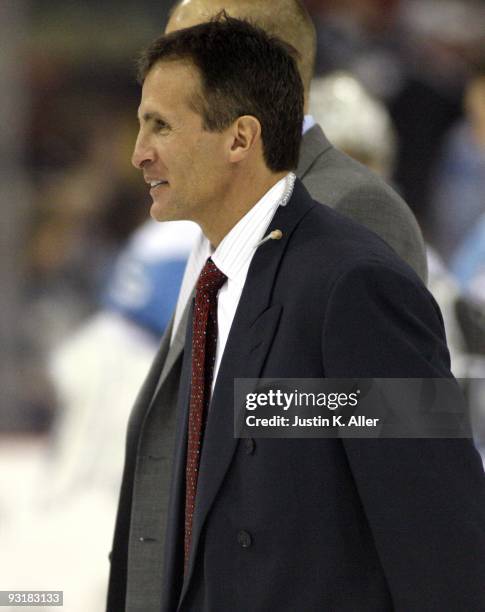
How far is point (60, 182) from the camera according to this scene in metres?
6.46

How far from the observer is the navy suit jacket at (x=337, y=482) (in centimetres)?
165

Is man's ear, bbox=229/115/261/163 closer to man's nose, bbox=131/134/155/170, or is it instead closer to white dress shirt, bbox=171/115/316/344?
man's nose, bbox=131/134/155/170

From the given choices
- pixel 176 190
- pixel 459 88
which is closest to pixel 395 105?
pixel 459 88

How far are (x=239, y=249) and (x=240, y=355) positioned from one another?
0.18 meters

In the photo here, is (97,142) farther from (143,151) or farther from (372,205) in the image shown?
(143,151)

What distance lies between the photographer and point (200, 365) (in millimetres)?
1932

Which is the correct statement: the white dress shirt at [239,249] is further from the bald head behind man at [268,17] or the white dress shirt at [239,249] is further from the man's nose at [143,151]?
the bald head behind man at [268,17]

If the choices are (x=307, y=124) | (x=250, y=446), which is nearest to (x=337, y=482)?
(x=250, y=446)

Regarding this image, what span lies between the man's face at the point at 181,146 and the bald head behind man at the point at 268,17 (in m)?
0.55

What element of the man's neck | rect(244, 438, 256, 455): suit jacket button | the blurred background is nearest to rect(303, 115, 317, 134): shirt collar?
the man's neck

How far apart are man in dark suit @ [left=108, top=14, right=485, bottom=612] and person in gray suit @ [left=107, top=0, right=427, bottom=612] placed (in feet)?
0.60

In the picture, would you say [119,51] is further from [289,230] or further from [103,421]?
[289,230]

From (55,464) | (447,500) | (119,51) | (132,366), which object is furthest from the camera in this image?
(119,51)

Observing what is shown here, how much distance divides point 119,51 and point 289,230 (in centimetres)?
451
